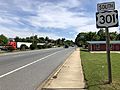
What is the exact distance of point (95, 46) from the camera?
7675 cm

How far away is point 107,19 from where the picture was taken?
10883mm

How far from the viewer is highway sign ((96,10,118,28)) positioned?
35.1ft

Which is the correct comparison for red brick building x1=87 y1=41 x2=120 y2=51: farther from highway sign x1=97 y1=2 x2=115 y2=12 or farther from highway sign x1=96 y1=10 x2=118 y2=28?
highway sign x1=96 y1=10 x2=118 y2=28

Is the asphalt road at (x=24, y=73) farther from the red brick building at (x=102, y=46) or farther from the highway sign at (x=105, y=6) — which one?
the red brick building at (x=102, y=46)

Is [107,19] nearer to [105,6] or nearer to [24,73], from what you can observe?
[105,6]

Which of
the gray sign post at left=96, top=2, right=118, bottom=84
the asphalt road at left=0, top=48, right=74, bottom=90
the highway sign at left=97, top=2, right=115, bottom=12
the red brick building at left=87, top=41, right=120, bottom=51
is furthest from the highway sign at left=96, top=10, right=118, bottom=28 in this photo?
the red brick building at left=87, top=41, right=120, bottom=51

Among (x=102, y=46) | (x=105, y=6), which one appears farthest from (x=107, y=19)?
(x=102, y=46)

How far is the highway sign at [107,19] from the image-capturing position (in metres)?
10.7

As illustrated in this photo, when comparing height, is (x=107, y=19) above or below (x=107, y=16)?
below

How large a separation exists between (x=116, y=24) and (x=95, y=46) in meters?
66.6

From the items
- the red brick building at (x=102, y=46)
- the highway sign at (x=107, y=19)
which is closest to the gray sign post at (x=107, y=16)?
the highway sign at (x=107, y=19)

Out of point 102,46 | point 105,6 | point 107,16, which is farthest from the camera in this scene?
point 102,46

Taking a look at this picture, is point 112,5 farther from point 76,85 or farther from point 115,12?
point 76,85

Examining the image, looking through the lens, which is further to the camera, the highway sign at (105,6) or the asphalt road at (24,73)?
the asphalt road at (24,73)
